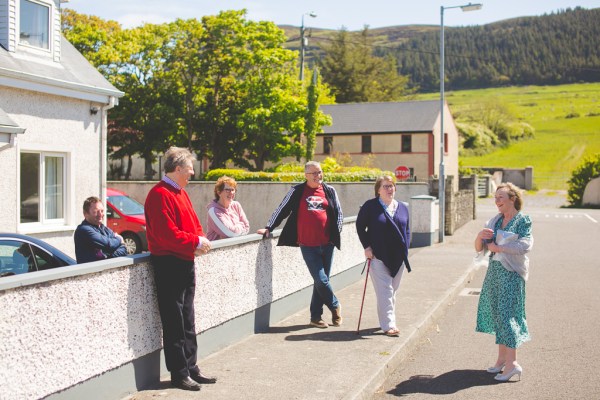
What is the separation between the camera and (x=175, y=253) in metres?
5.60

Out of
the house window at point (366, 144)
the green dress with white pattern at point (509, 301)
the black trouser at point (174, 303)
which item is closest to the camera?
the black trouser at point (174, 303)

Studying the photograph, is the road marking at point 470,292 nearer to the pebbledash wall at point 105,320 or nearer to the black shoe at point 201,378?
the pebbledash wall at point 105,320

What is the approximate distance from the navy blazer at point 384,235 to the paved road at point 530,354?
103 cm

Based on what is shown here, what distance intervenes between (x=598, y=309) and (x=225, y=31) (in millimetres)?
34904

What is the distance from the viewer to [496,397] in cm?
598

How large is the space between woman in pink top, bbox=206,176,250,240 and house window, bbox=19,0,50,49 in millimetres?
7617

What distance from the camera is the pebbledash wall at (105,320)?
4305 millimetres

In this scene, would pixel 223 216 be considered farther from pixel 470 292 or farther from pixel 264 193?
pixel 264 193

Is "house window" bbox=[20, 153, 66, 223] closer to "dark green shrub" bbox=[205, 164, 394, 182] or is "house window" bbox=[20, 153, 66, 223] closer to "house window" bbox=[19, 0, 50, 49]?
"house window" bbox=[19, 0, 50, 49]

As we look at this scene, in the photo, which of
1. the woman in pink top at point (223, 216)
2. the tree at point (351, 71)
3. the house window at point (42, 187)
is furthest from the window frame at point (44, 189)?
the tree at point (351, 71)

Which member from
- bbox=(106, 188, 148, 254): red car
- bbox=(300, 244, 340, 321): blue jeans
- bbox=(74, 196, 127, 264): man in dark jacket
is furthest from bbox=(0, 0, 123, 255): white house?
bbox=(300, 244, 340, 321): blue jeans

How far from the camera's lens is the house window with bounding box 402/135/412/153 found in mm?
53469

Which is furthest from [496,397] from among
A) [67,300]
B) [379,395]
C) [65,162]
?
[65,162]

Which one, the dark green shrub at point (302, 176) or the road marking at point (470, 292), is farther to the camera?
the dark green shrub at point (302, 176)
